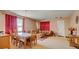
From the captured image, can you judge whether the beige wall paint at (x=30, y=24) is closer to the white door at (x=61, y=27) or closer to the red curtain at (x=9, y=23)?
the red curtain at (x=9, y=23)

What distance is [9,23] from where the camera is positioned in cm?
197

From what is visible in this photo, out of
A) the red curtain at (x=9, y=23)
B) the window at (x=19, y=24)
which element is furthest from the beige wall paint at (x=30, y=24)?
the red curtain at (x=9, y=23)

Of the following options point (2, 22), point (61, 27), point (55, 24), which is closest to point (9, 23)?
point (2, 22)

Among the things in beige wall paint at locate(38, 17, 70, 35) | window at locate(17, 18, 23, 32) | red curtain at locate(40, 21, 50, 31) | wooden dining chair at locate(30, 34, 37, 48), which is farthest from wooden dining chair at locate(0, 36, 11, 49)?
beige wall paint at locate(38, 17, 70, 35)

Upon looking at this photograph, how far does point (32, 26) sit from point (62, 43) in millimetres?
565

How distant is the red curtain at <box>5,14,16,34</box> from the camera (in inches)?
76.6

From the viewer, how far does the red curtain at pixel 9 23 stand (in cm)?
195

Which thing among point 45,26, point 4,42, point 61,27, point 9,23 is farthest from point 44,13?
point 4,42

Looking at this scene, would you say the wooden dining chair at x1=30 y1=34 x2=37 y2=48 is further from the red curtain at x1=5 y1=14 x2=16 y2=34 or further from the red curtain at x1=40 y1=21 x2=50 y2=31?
the red curtain at x1=5 y1=14 x2=16 y2=34

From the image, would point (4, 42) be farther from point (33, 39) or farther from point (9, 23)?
point (33, 39)

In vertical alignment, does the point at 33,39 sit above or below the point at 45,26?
below

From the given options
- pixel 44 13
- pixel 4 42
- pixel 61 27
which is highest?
pixel 44 13
